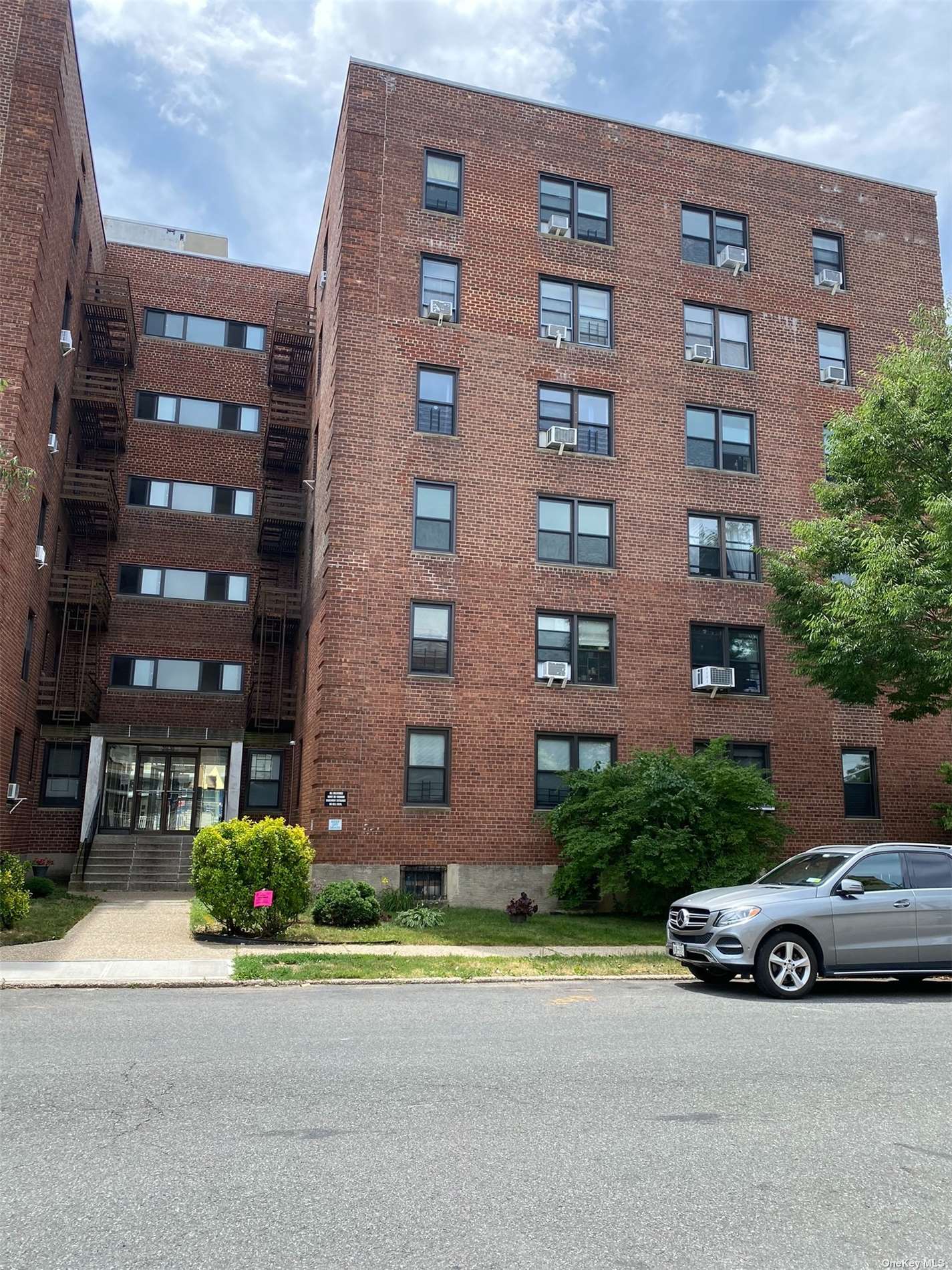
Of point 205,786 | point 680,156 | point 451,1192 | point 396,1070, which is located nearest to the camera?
point 451,1192

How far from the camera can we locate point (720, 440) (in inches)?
947

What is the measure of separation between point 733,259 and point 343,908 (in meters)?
18.1

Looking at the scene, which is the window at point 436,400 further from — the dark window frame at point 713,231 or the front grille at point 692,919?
the front grille at point 692,919

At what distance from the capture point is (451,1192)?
15.2 feet

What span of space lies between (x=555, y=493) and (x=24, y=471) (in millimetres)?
12127

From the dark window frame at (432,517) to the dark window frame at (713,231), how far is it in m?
8.80

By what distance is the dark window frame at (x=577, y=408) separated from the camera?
22891 millimetres

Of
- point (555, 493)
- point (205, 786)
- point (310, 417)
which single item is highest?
point (310, 417)

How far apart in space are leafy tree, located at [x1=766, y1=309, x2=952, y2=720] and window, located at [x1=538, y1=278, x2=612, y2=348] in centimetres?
670

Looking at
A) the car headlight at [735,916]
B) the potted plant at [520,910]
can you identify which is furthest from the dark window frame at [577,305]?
the car headlight at [735,916]

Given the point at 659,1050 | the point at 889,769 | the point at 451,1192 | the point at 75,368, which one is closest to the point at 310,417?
the point at 75,368

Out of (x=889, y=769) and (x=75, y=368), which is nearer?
(x=889, y=769)

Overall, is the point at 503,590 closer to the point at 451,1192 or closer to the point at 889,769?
the point at 889,769

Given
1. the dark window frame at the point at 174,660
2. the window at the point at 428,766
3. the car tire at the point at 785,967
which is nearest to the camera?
the car tire at the point at 785,967
